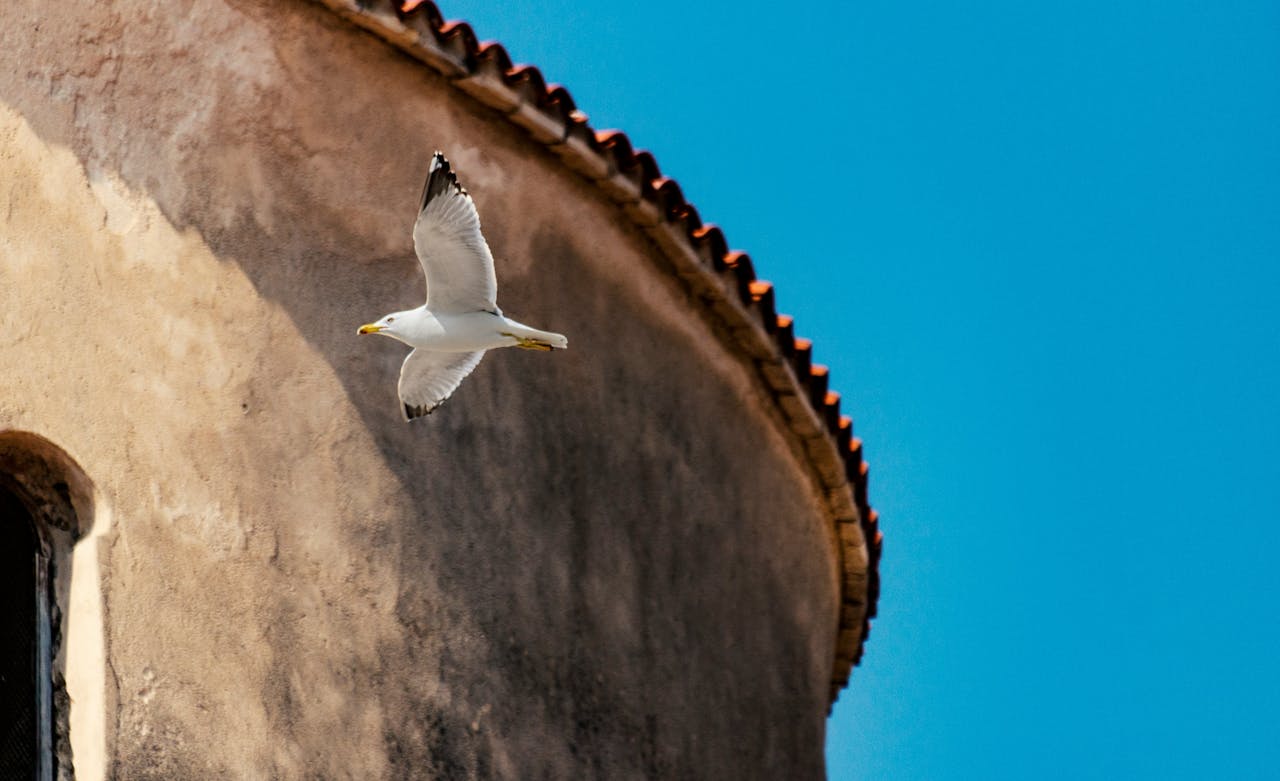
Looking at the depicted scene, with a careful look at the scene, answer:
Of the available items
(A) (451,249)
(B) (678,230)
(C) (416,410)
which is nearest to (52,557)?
(C) (416,410)

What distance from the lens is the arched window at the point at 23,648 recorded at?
8.20 m

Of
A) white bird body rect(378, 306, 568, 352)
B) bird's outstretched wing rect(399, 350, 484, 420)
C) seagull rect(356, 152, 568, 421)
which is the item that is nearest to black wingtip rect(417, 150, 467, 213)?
seagull rect(356, 152, 568, 421)

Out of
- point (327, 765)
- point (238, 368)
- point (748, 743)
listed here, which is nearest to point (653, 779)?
point (748, 743)

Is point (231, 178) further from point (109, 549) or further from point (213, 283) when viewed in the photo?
point (109, 549)

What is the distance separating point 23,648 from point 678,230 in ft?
10.3

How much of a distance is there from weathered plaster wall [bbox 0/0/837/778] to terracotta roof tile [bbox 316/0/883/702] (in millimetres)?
137

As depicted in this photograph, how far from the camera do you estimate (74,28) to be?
29.6 ft

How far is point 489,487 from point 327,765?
1.30m

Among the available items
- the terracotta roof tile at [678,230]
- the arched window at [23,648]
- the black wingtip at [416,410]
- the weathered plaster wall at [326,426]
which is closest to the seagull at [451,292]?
the black wingtip at [416,410]

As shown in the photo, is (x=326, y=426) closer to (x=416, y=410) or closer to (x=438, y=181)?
(x=416, y=410)

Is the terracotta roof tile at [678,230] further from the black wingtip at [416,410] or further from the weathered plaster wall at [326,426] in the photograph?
the black wingtip at [416,410]

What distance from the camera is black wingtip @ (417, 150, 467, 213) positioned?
8.64 m

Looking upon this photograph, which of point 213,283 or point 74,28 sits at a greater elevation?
point 74,28

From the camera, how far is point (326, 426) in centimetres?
888
